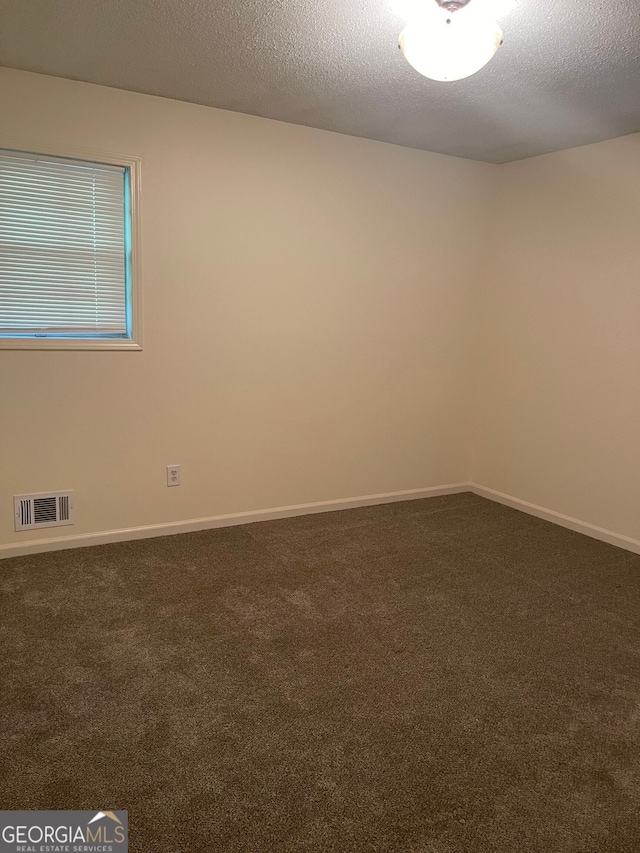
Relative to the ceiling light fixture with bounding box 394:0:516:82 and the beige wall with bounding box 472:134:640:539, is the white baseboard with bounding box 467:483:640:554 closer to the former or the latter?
the beige wall with bounding box 472:134:640:539

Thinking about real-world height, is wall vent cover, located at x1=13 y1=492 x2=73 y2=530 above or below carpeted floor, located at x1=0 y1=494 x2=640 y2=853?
above

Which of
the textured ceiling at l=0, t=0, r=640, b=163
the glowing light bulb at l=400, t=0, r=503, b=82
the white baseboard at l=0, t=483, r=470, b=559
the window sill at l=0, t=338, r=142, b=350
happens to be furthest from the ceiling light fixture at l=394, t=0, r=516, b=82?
the white baseboard at l=0, t=483, r=470, b=559

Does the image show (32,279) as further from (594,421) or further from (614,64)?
(594,421)

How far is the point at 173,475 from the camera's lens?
3.73 m

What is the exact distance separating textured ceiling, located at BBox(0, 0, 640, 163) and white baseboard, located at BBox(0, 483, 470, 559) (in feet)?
7.98

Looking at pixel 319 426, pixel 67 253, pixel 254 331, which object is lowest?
pixel 319 426

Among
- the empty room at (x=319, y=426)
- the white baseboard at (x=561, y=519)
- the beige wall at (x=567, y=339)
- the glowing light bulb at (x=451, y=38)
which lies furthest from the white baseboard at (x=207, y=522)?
the glowing light bulb at (x=451, y=38)

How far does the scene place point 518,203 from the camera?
4.48 m

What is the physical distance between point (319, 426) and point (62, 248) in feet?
6.28

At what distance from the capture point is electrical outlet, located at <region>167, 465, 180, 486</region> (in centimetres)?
372

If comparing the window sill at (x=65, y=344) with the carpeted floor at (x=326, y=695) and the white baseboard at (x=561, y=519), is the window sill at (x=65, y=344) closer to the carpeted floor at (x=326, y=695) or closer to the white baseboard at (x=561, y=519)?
the carpeted floor at (x=326, y=695)

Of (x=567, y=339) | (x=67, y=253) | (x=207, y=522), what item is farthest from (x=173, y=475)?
(x=567, y=339)

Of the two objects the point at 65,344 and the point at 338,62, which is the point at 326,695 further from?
the point at 338,62

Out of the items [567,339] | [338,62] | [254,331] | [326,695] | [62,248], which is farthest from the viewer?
[567,339]
